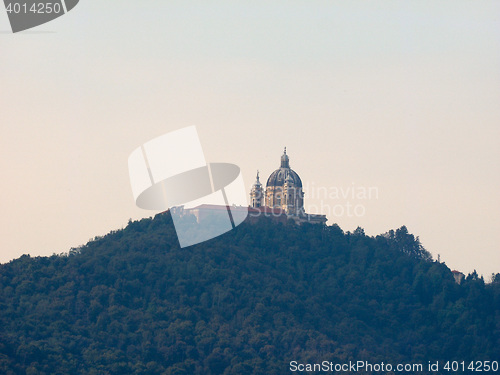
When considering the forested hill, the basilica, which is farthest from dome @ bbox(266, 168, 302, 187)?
the forested hill

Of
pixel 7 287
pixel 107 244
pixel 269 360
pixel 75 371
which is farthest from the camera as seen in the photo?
pixel 107 244

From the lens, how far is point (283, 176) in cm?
9550

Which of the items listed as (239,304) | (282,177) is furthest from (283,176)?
(239,304)

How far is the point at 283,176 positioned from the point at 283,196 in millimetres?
1664

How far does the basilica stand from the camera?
93125 millimetres

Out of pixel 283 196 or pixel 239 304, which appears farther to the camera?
pixel 283 196

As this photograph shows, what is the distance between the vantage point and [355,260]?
90875 mm

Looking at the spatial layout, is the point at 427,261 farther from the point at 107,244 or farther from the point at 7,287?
the point at 7,287

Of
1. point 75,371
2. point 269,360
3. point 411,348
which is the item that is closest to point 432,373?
point 411,348

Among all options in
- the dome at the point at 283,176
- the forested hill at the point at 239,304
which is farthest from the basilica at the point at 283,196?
the forested hill at the point at 239,304

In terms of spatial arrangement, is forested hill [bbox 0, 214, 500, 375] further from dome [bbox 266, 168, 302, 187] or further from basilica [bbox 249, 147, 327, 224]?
dome [bbox 266, 168, 302, 187]

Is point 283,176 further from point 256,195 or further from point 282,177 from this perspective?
point 256,195

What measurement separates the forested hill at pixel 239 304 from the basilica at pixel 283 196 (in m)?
1.76

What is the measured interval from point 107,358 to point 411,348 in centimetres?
2002
